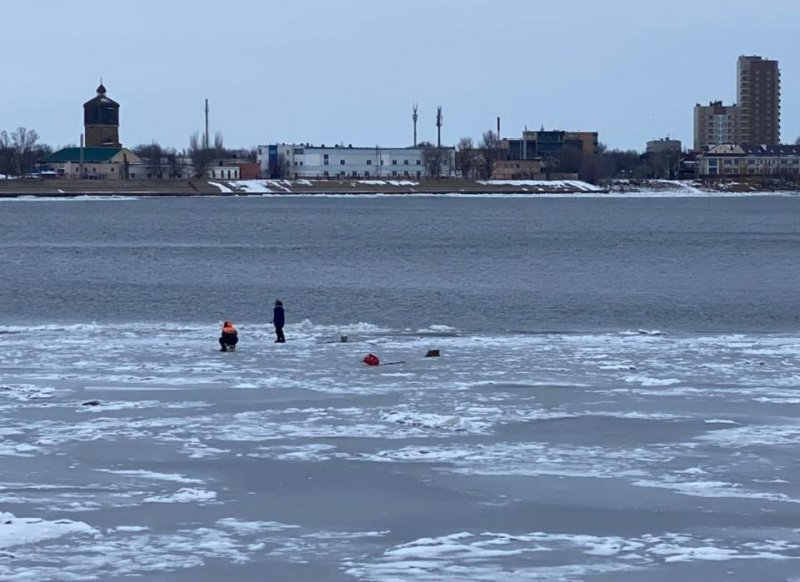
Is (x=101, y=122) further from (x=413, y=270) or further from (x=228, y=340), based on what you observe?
(x=228, y=340)

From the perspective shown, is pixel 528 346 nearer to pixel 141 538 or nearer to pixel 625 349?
pixel 625 349

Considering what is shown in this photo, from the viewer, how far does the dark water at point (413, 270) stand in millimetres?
39375

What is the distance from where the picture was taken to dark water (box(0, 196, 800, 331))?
129 feet

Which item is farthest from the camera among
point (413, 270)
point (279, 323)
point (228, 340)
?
point (413, 270)

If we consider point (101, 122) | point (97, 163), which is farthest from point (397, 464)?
point (101, 122)

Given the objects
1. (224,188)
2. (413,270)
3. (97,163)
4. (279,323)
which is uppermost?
(97,163)

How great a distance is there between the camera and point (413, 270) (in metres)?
58.1

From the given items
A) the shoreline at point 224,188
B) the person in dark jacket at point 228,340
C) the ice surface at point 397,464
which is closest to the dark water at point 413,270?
the person in dark jacket at point 228,340

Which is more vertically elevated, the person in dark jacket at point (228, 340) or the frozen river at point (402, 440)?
the person in dark jacket at point (228, 340)

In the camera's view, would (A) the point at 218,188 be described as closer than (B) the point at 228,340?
No

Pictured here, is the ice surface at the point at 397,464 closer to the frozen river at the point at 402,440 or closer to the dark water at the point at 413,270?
the frozen river at the point at 402,440

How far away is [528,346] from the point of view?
28906 millimetres

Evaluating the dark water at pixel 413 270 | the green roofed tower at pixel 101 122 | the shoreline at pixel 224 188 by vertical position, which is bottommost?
the dark water at pixel 413 270

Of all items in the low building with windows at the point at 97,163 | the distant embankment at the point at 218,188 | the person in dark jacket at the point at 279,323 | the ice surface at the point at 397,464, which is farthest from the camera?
the low building with windows at the point at 97,163
